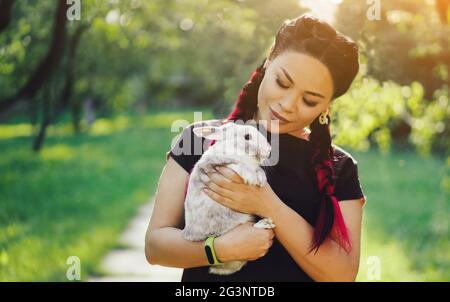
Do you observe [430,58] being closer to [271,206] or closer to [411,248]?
[271,206]

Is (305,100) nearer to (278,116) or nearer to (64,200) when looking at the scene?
(278,116)

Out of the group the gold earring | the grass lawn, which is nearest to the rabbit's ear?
the gold earring

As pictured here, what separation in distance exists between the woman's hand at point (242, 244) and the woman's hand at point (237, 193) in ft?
0.30

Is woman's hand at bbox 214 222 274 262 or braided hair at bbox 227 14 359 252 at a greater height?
braided hair at bbox 227 14 359 252

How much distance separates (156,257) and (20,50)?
15.7 feet

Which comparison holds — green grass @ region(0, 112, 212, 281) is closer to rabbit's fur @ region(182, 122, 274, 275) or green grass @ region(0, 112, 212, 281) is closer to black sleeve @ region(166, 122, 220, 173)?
black sleeve @ region(166, 122, 220, 173)

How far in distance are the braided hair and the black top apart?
6cm

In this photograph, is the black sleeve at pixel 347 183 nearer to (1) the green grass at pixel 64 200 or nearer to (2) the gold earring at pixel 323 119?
(2) the gold earring at pixel 323 119

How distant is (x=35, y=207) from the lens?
11.7 meters

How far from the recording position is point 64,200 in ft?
41.1

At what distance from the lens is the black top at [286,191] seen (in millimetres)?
2928

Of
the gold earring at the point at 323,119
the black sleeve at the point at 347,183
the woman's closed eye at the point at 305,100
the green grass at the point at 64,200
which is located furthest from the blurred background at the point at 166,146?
the woman's closed eye at the point at 305,100

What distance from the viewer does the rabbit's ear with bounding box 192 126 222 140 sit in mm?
2742

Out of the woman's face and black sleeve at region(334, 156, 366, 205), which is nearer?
the woman's face
